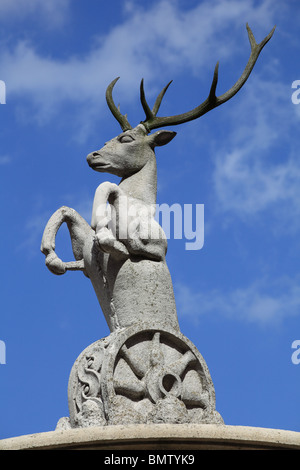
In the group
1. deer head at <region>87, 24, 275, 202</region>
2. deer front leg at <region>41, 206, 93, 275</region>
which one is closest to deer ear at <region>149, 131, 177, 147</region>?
deer head at <region>87, 24, 275, 202</region>

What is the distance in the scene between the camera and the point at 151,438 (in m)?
8.42

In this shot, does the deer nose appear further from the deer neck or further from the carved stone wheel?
the carved stone wheel

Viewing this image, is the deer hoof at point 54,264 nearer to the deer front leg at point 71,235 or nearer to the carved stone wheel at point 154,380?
the deer front leg at point 71,235

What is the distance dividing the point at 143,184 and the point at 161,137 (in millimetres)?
621

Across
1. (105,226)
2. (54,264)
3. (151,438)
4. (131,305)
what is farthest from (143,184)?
(151,438)

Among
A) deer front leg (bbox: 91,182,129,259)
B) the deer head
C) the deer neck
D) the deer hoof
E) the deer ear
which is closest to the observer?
deer front leg (bbox: 91,182,129,259)

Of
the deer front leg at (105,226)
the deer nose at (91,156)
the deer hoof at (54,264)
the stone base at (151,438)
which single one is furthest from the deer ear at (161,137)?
the stone base at (151,438)

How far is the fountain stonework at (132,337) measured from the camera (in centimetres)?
852

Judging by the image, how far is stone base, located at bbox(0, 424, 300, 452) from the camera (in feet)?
27.7

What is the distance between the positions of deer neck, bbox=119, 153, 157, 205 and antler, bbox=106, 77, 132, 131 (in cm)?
57

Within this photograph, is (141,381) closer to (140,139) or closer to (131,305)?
(131,305)

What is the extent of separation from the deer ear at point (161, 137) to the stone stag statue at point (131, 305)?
1 cm
